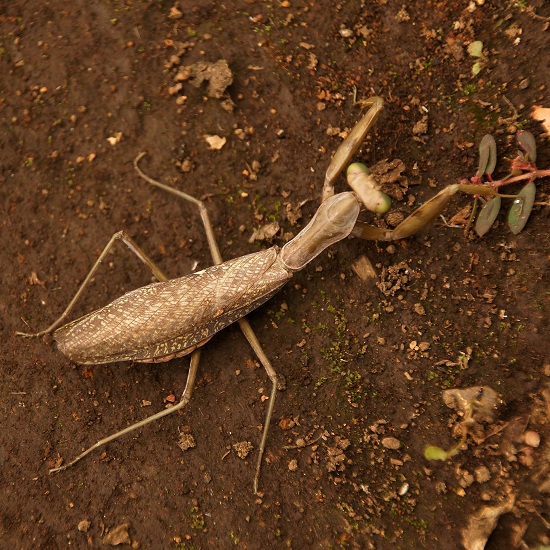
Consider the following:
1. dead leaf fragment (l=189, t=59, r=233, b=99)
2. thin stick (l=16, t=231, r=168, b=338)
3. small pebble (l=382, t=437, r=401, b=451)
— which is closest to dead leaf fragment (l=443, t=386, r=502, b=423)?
small pebble (l=382, t=437, r=401, b=451)

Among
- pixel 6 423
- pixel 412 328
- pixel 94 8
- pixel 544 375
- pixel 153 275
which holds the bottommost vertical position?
pixel 544 375

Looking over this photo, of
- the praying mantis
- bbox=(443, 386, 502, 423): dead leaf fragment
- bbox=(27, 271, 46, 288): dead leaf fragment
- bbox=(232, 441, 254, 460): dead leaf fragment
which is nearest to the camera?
bbox=(443, 386, 502, 423): dead leaf fragment

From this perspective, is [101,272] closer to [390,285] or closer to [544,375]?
[390,285]

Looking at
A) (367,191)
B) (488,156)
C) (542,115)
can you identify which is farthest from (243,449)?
(542,115)

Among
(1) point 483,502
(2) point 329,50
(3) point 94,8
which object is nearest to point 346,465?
(1) point 483,502

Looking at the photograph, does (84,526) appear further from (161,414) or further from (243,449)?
(243,449)

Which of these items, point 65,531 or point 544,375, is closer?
point 544,375

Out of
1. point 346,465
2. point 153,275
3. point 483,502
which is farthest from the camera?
point 153,275

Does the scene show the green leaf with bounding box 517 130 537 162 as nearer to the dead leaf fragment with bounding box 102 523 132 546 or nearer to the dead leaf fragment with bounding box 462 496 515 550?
the dead leaf fragment with bounding box 462 496 515 550
